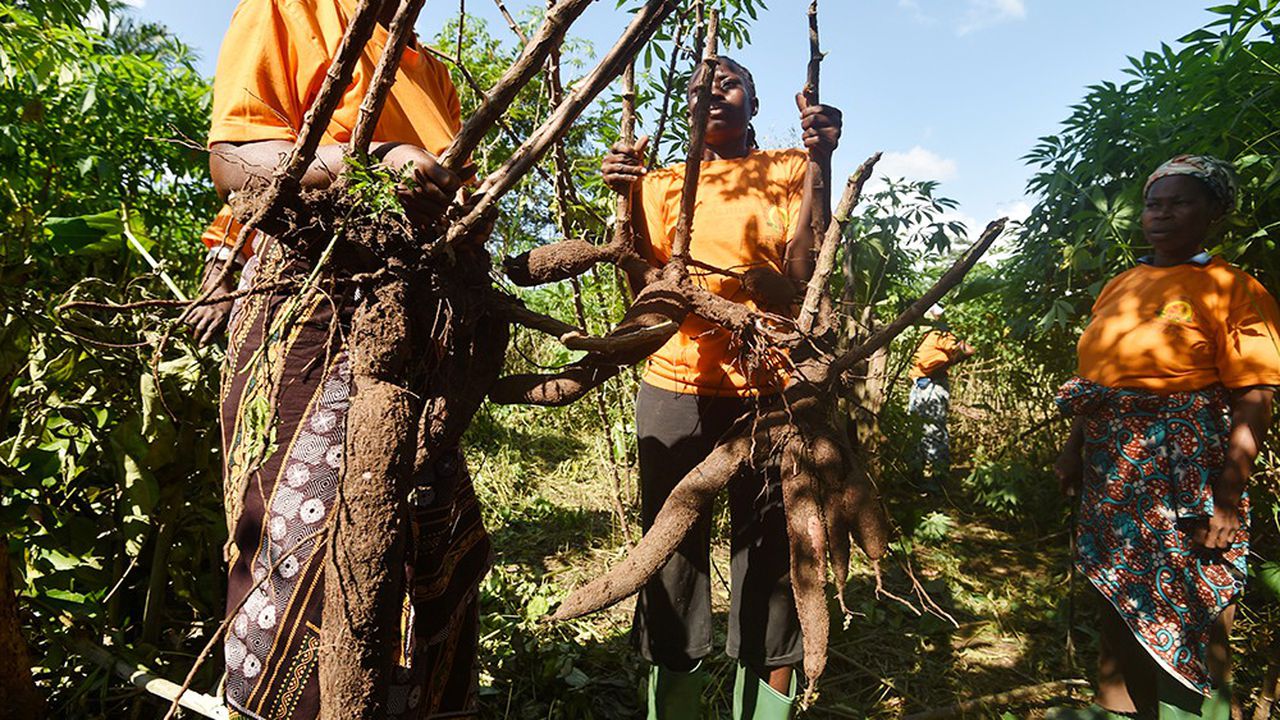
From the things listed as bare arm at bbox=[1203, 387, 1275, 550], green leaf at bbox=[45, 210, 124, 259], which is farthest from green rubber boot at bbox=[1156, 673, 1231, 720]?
green leaf at bbox=[45, 210, 124, 259]

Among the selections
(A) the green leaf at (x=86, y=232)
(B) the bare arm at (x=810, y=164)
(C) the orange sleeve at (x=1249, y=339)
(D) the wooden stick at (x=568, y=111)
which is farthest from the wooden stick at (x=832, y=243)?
(A) the green leaf at (x=86, y=232)

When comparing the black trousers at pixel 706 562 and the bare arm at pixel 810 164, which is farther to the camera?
the black trousers at pixel 706 562

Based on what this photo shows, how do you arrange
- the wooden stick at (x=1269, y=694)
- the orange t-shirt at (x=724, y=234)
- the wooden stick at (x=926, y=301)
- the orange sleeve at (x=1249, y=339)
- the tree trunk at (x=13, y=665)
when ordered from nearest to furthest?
the wooden stick at (x=926, y=301) < the tree trunk at (x=13, y=665) < the orange t-shirt at (x=724, y=234) < the orange sleeve at (x=1249, y=339) < the wooden stick at (x=1269, y=694)

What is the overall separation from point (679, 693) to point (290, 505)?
1273mm

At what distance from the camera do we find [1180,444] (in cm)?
190

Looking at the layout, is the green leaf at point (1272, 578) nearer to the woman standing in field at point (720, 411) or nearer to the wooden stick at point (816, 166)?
the woman standing in field at point (720, 411)

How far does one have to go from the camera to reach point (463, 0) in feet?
4.32

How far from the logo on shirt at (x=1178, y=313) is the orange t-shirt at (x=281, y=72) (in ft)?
7.20

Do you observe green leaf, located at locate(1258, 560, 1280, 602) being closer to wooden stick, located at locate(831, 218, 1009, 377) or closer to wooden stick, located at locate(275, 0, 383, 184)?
wooden stick, located at locate(831, 218, 1009, 377)

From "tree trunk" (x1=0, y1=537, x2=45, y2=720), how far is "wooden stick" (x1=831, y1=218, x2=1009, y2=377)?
2106 mm

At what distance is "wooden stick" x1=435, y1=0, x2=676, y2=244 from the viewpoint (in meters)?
1.00

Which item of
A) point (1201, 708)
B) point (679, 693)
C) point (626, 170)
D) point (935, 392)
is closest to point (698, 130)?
point (626, 170)

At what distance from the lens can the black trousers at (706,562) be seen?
175 cm

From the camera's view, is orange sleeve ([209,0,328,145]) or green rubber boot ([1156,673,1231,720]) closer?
orange sleeve ([209,0,328,145])
